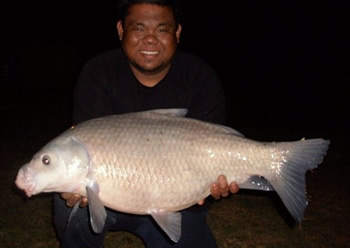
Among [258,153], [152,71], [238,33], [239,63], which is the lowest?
[239,63]

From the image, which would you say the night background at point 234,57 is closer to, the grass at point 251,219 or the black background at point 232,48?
the black background at point 232,48

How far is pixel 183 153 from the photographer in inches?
93.4

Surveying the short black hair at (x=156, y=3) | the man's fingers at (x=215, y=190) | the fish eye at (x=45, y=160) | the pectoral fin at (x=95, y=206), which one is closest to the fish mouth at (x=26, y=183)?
the fish eye at (x=45, y=160)

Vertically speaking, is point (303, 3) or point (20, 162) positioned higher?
point (303, 3)

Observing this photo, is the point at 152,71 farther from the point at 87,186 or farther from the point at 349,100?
the point at 349,100

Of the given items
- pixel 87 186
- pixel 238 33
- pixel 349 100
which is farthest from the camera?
pixel 238 33

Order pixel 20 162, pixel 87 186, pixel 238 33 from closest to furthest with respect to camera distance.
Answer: pixel 87 186
pixel 20 162
pixel 238 33

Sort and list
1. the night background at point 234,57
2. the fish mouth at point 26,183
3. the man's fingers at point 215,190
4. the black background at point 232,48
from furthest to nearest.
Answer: the black background at point 232,48
the night background at point 234,57
the man's fingers at point 215,190
the fish mouth at point 26,183

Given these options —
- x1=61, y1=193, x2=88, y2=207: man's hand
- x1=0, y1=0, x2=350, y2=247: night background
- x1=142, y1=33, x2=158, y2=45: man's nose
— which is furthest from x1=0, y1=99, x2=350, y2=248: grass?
x1=0, y1=0, x2=350, y2=247: night background

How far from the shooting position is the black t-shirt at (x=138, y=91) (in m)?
2.96

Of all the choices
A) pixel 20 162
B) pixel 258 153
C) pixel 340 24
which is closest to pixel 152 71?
pixel 258 153

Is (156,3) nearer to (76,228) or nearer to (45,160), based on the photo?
(45,160)

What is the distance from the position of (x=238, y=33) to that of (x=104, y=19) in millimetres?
7221

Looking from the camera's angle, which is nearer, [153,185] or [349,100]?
[153,185]
